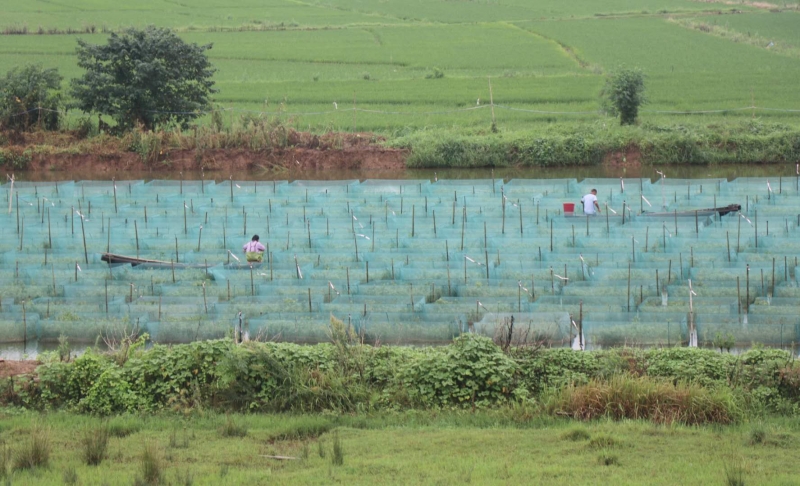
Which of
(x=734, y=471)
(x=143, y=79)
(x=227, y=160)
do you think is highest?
(x=143, y=79)

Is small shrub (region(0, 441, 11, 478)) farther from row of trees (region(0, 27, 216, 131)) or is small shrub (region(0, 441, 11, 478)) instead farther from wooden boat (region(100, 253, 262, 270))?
row of trees (region(0, 27, 216, 131))

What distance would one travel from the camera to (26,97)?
30969mm

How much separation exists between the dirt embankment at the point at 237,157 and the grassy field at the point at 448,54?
140 cm

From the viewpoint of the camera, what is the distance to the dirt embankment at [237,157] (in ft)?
94.5

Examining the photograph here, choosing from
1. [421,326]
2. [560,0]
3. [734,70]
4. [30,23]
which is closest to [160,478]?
[421,326]

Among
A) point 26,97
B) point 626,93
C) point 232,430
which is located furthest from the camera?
point 26,97

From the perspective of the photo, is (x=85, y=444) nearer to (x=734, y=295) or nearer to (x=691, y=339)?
(x=691, y=339)

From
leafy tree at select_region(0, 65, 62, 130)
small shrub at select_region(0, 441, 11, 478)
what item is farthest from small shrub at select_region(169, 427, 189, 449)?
leafy tree at select_region(0, 65, 62, 130)

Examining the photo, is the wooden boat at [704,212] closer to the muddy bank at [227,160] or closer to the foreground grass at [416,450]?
the foreground grass at [416,450]

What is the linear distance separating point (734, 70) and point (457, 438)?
31790 mm

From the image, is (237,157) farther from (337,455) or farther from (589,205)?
(337,455)

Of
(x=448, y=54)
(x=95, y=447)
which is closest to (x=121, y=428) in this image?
(x=95, y=447)

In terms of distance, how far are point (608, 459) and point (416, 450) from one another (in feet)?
5.29

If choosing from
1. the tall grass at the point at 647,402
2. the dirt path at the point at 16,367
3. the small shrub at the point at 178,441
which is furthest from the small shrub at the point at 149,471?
the dirt path at the point at 16,367
